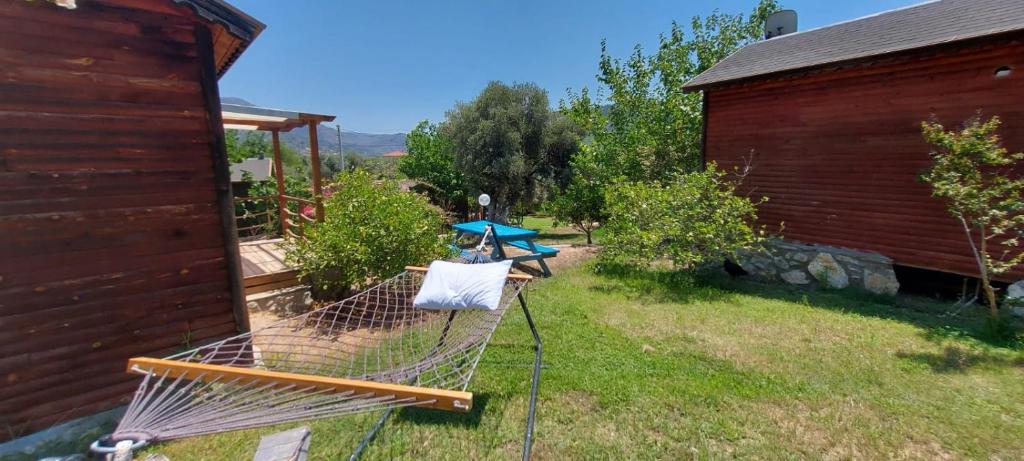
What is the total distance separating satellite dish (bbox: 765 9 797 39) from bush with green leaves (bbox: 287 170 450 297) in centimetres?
781

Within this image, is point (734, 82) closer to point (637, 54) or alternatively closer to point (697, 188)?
point (697, 188)

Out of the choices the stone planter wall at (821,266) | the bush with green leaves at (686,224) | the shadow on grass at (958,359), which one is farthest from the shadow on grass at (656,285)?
the shadow on grass at (958,359)

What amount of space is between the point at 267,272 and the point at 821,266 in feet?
24.3

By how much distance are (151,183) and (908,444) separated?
4.97 metres

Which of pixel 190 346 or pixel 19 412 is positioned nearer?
pixel 19 412

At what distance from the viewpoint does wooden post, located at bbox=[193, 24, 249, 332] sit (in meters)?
3.00

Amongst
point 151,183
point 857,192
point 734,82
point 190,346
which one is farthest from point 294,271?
point 857,192

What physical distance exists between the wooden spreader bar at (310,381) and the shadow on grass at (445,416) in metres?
1.02

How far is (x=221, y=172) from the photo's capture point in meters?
3.13

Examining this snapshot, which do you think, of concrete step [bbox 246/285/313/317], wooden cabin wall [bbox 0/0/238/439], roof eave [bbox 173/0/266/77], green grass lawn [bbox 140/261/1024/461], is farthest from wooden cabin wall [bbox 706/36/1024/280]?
wooden cabin wall [bbox 0/0/238/439]

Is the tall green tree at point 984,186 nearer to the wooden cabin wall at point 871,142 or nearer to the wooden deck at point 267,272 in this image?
the wooden cabin wall at point 871,142

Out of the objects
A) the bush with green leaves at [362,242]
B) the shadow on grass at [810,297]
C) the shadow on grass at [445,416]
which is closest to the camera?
the shadow on grass at [445,416]

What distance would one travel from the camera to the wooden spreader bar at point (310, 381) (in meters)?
1.75

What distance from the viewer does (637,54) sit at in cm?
1248
